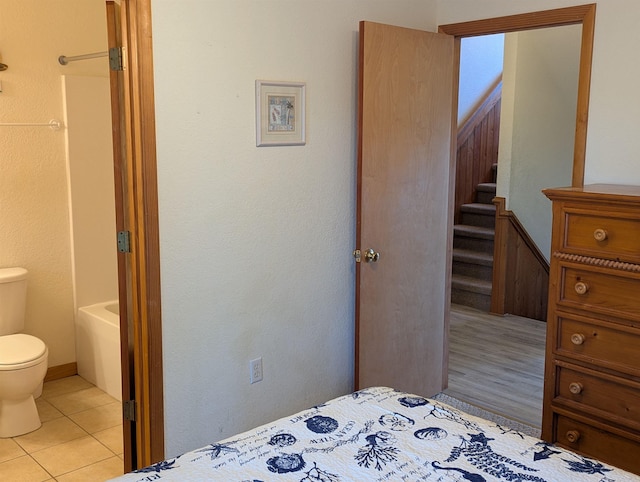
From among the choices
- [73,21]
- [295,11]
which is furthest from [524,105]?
[73,21]

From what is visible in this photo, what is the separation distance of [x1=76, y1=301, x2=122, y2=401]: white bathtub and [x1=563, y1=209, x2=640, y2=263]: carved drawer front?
2.47 m

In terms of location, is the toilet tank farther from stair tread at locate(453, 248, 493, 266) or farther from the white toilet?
stair tread at locate(453, 248, 493, 266)

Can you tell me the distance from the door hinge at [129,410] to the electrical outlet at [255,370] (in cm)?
53

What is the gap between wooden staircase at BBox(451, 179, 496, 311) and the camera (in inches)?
223

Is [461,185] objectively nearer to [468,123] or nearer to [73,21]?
[468,123]

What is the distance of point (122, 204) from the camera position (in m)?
2.74

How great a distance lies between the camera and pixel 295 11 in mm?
2955

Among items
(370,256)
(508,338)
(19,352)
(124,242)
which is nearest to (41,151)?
(19,352)

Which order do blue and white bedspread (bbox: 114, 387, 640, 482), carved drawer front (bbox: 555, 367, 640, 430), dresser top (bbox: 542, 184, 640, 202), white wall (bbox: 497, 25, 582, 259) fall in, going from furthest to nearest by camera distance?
white wall (bbox: 497, 25, 582, 259)
carved drawer front (bbox: 555, 367, 640, 430)
dresser top (bbox: 542, 184, 640, 202)
blue and white bedspread (bbox: 114, 387, 640, 482)

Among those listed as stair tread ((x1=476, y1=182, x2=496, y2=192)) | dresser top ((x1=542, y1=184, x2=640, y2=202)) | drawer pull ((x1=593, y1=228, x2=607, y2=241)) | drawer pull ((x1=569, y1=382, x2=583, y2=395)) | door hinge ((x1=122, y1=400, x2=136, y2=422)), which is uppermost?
dresser top ((x1=542, y1=184, x2=640, y2=202))

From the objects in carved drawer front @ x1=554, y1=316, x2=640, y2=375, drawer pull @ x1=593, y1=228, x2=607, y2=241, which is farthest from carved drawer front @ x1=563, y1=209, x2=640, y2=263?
carved drawer front @ x1=554, y1=316, x2=640, y2=375

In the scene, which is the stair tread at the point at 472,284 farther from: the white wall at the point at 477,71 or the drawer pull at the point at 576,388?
the drawer pull at the point at 576,388

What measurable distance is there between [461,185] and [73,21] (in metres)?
→ 3.79

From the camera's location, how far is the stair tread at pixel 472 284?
5582mm
